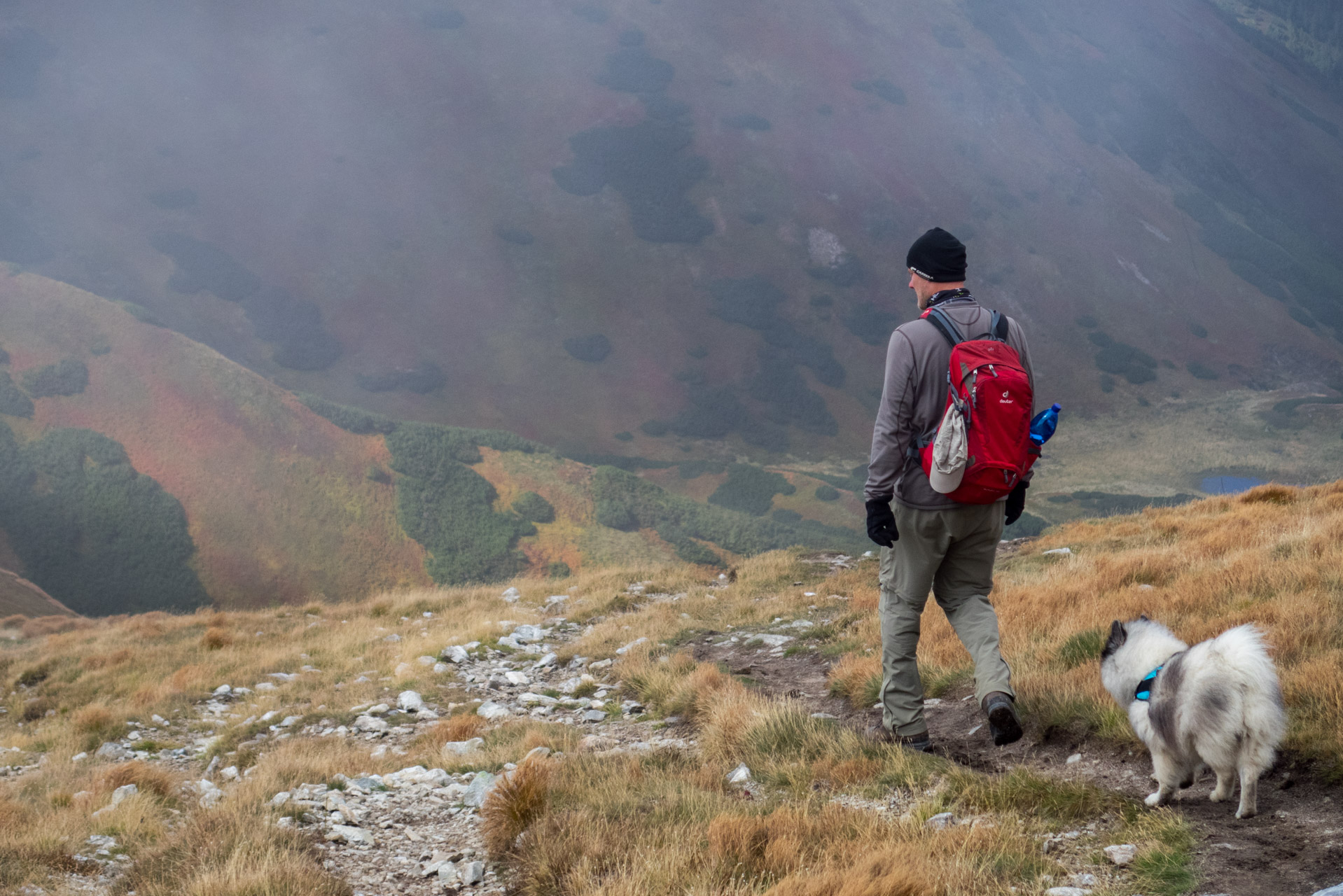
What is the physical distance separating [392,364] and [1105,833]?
46.0 metres

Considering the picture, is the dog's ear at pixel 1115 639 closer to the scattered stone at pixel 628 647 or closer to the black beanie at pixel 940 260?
the black beanie at pixel 940 260

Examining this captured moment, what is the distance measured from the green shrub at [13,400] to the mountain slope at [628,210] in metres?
18.5

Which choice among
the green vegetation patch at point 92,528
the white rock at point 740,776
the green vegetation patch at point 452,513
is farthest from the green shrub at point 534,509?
the white rock at point 740,776

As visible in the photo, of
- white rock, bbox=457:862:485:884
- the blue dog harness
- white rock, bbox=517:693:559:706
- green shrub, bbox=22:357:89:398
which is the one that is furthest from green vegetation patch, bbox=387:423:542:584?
the blue dog harness

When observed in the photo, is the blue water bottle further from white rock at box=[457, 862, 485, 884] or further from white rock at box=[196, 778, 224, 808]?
white rock at box=[196, 778, 224, 808]

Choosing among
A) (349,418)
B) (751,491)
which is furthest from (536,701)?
(751,491)

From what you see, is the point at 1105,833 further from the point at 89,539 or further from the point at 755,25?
the point at 755,25

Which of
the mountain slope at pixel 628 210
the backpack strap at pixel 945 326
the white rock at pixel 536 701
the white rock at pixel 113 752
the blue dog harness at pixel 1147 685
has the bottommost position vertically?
the white rock at pixel 113 752

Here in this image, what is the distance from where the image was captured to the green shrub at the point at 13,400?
23625mm

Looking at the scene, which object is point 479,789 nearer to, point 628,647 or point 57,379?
point 628,647

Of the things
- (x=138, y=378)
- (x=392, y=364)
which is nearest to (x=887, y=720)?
(x=138, y=378)

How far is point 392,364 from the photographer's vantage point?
45.5 meters

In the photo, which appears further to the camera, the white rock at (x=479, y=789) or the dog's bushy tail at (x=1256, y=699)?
the white rock at (x=479, y=789)

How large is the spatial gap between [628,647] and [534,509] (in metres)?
17.8
